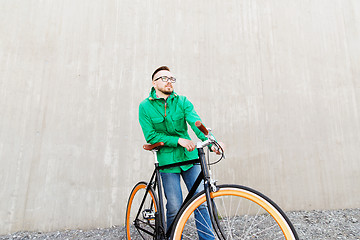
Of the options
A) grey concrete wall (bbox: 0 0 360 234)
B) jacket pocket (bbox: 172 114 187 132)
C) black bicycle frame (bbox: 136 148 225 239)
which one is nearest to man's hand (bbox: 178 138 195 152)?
black bicycle frame (bbox: 136 148 225 239)

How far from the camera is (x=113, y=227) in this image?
229 centimetres

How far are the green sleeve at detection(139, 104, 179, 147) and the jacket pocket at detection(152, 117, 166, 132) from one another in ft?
0.11

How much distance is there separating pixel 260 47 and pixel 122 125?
7.21ft

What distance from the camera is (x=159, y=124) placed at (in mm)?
1493

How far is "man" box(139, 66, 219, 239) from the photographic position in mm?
1415

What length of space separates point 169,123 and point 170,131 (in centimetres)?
6

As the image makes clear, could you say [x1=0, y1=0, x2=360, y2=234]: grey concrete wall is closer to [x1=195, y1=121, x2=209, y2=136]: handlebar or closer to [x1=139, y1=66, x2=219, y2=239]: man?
[x1=139, y1=66, x2=219, y2=239]: man

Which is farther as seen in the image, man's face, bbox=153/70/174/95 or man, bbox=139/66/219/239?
man's face, bbox=153/70/174/95

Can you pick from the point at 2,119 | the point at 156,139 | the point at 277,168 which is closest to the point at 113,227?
the point at 156,139

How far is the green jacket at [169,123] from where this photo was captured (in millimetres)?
1449

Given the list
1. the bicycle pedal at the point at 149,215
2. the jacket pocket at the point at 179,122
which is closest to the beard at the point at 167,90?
the jacket pocket at the point at 179,122

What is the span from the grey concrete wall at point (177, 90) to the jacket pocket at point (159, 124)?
1109 millimetres

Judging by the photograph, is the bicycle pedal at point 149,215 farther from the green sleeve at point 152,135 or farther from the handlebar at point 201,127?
the handlebar at point 201,127

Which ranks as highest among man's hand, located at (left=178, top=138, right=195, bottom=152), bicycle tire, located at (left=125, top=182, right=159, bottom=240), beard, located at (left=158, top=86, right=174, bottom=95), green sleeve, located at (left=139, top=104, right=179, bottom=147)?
beard, located at (left=158, top=86, right=174, bottom=95)
